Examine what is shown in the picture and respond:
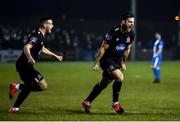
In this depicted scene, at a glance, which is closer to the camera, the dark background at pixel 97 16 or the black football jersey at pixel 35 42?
the black football jersey at pixel 35 42

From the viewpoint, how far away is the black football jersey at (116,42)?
13510mm

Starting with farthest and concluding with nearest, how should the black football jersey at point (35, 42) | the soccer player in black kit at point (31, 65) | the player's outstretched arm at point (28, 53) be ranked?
the soccer player in black kit at point (31, 65) → the black football jersey at point (35, 42) → the player's outstretched arm at point (28, 53)

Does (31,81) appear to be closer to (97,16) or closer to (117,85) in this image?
(117,85)

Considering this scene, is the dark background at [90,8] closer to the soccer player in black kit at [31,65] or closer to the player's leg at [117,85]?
the soccer player in black kit at [31,65]

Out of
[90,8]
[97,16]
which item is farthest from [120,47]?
[97,16]

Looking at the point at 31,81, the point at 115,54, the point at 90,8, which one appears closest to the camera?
the point at 31,81

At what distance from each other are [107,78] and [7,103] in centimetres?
334

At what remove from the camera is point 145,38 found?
50844mm

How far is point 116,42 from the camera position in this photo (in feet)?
44.5

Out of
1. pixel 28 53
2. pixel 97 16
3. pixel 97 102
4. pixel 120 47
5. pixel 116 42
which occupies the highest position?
pixel 28 53

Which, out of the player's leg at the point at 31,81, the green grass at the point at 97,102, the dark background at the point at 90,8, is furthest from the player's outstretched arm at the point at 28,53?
the dark background at the point at 90,8

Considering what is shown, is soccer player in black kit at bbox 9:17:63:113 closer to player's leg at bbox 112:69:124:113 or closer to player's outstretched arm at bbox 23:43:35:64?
player's outstretched arm at bbox 23:43:35:64

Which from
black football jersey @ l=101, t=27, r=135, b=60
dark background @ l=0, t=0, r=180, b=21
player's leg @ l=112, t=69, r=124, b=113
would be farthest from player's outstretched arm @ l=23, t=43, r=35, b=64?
dark background @ l=0, t=0, r=180, b=21

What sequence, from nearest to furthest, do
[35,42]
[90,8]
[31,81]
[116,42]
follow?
[35,42] < [31,81] < [116,42] < [90,8]
